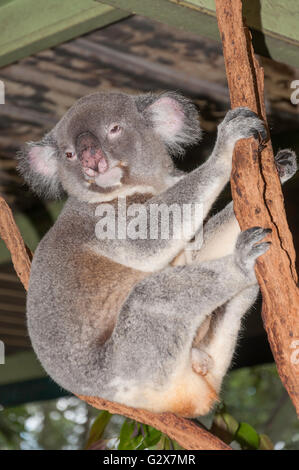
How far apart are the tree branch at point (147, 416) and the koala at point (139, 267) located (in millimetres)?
58

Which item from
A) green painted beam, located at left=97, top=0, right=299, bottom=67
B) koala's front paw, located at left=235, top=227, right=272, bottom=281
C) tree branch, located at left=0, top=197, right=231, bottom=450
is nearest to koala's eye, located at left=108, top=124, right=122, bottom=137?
green painted beam, located at left=97, top=0, right=299, bottom=67

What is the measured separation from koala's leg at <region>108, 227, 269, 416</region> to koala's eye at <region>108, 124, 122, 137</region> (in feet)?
2.83

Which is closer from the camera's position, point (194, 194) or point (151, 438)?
point (194, 194)

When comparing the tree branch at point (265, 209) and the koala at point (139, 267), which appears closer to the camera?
the tree branch at point (265, 209)

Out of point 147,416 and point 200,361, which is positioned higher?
point 200,361

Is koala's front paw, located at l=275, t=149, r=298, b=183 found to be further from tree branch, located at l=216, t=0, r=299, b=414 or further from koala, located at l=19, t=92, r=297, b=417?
tree branch, located at l=216, t=0, r=299, b=414

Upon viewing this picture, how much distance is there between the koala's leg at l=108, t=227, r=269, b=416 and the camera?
8.31 feet

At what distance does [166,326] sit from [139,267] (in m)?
0.36

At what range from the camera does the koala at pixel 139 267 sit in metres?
2.58

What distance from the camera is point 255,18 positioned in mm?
3154

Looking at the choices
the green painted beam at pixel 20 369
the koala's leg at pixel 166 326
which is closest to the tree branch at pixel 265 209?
the koala's leg at pixel 166 326

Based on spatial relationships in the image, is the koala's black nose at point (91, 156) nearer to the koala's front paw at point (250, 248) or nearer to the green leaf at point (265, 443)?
the koala's front paw at point (250, 248)

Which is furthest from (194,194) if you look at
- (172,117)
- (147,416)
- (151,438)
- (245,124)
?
(151,438)

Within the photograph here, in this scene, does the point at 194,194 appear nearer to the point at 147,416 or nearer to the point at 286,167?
the point at 286,167
